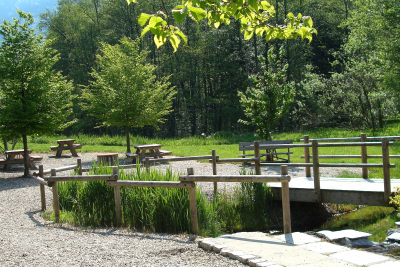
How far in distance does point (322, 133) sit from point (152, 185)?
20823mm

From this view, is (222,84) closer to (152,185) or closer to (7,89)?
(7,89)

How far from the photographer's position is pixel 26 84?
45.4ft

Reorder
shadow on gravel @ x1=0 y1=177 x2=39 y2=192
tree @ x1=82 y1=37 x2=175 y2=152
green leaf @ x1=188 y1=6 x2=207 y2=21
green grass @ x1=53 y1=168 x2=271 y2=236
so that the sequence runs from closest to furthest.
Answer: green leaf @ x1=188 y1=6 x2=207 y2=21 < green grass @ x1=53 y1=168 x2=271 y2=236 < shadow on gravel @ x1=0 y1=177 x2=39 y2=192 < tree @ x1=82 y1=37 x2=175 y2=152

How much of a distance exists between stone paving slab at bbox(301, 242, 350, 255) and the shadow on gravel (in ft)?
34.1

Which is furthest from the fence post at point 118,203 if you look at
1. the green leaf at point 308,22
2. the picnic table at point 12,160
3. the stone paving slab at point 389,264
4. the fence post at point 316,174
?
the picnic table at point 12,160

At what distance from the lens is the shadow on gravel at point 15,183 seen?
1248cm

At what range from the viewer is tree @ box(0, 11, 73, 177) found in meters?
13.4

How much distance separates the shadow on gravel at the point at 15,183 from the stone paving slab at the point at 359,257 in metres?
10.9

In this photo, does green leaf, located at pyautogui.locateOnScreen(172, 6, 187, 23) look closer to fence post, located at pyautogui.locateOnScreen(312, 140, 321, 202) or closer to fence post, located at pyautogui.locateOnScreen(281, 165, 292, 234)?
fence post, located at pyautogui.locateOnScreen(281, 165, 292, 234)

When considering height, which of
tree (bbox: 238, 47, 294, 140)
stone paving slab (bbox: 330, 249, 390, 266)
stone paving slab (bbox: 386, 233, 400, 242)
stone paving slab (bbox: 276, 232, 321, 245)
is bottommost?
stone paving slab (bbox: 386, 233, 400, 242)

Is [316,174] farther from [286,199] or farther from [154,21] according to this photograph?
[154,21]

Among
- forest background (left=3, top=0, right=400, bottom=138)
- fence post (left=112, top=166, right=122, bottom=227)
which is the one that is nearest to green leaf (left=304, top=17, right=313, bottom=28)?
fence post (left=112, top=166, right=122, bottom=227)

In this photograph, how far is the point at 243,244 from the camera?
17.3 feet

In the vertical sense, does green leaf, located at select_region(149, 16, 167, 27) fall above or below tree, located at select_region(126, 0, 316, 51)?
below
